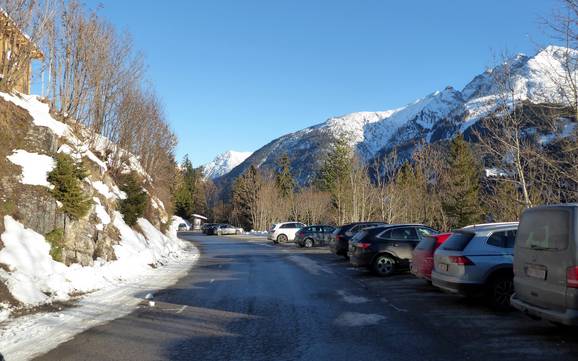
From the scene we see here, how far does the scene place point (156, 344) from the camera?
22.5ft

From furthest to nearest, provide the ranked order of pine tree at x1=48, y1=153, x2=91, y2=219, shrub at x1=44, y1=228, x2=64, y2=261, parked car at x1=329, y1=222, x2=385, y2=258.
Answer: parked car at x1=329, y1=222, x2=385, y2=258
pine tree at x1=48, y1=153, x2=91, y2=219
shrub at x1=44, y1=228, x2=64, y2=261

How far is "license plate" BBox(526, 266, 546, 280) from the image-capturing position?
6.61 m

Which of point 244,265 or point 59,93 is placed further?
point 59,93

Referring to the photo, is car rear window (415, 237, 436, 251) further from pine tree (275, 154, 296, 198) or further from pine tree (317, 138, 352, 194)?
pine tree (275, 154, 296, 198)

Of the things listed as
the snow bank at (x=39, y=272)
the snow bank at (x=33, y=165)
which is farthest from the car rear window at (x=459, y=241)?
the snow bank at (x=33, y=165)

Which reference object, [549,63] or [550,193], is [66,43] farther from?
[550,193]

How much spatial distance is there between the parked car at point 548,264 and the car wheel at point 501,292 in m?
2.00

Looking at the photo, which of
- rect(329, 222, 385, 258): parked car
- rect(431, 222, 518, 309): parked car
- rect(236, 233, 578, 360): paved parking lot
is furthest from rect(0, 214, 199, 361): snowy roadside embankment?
rect(329, 222, 385, 258): parked car

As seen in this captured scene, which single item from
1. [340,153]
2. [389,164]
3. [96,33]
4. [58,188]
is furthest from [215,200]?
[58,188]

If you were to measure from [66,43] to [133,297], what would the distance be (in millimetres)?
15312

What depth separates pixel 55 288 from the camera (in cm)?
1033

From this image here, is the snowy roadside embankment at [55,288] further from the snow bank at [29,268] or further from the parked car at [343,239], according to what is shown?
the parked car at [343,239]

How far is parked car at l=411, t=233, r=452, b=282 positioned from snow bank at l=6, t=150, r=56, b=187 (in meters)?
9.65

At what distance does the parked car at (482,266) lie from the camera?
30.3 feet
